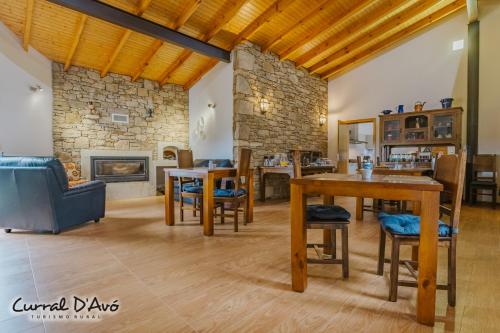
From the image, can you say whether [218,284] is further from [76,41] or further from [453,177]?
[76,41]

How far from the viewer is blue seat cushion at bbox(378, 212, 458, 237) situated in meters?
1.62

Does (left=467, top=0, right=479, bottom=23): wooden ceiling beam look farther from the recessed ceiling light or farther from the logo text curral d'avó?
the logo text curral d'avó

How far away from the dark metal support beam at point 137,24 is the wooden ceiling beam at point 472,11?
15.2 ft

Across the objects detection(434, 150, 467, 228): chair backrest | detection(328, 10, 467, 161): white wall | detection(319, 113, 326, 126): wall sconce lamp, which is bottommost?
detection(434, 150, 467, 228): chair backrest

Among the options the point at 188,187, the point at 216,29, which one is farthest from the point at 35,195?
the point at 216,29

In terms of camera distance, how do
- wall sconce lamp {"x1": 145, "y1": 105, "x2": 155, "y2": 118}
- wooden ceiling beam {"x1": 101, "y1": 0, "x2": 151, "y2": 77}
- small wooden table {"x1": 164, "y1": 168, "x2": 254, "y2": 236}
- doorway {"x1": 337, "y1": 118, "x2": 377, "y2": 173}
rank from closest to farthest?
1. small wooden table {"x1": 164, "y1": 168, "x2": 254, "y2": 236}
2. wooden ceiling beam {"x1": 101, "y1": 0, "x2": 151, "y2": 77}
3. wall sconce lamp {"x1": 145, "y1": 105, "x2": 155, "y2": 118}
4. doorway {"x1": 337, "y1": 118, "x2": 377, "y2": 173}

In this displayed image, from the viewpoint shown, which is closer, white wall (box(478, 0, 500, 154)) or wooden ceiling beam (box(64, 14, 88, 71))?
wooden ceiling beam (box(64, 14, 88, 71))

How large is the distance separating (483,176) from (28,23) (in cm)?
832

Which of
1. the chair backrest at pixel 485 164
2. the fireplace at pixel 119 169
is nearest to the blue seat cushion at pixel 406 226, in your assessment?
the chair backrest at pixel 485 164

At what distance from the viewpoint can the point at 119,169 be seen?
6.04 m

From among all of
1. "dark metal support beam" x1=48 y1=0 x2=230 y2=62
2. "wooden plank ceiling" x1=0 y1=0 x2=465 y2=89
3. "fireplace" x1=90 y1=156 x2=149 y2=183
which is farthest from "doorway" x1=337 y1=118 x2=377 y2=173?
"fireplace" x1=90 y1=156 x2=149 y2=183

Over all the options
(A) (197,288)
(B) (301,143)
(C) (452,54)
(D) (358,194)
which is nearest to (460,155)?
(D) (358,194)

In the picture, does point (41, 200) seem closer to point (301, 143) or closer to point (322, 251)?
point (322, 251)

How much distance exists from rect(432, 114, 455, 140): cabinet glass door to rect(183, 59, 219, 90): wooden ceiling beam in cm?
468
